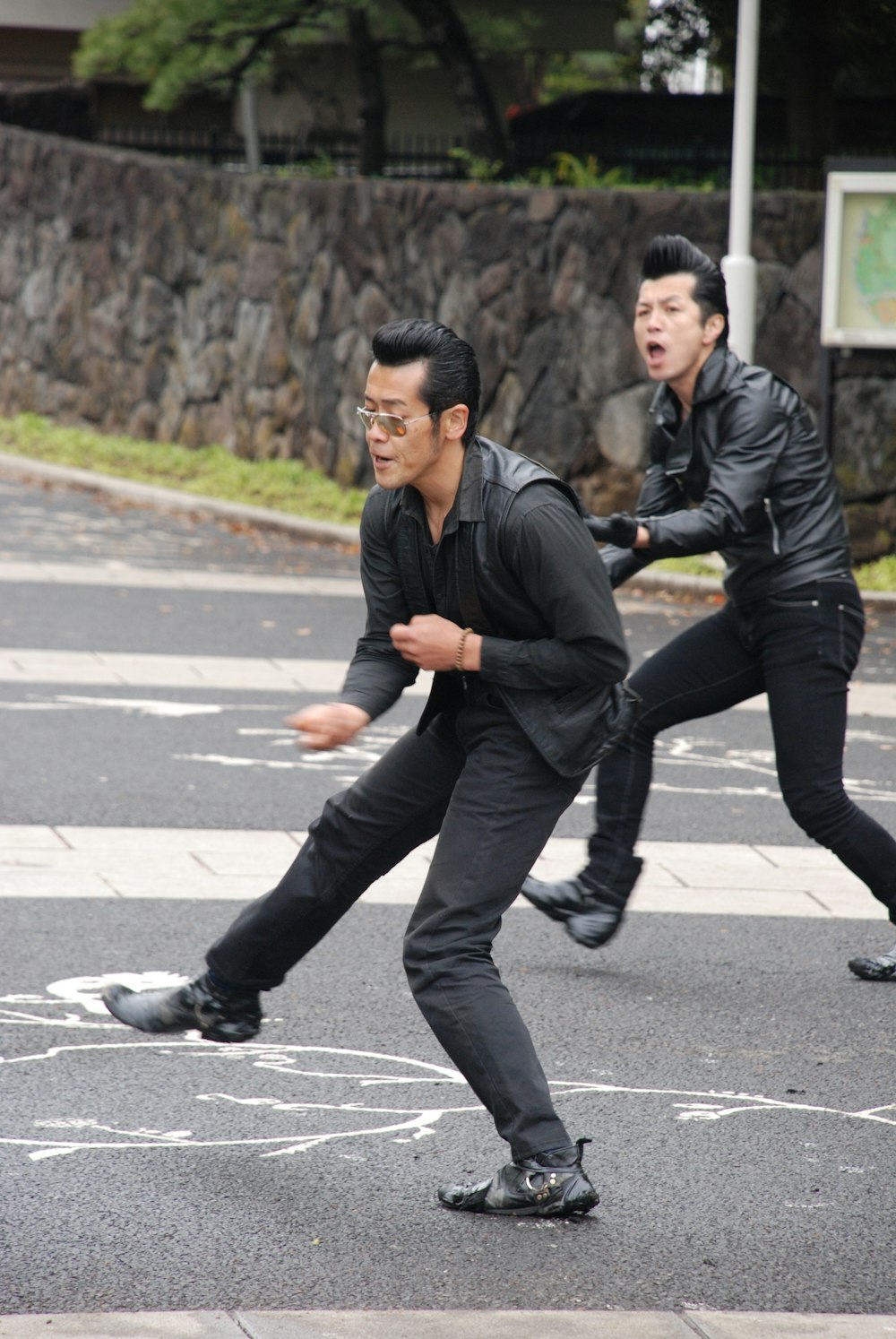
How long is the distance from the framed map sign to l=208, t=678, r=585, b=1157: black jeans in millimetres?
9610

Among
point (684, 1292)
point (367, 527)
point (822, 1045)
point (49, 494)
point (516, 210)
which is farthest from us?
point (49, 494)

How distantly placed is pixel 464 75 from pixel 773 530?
556 inches

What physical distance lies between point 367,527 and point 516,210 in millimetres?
11494

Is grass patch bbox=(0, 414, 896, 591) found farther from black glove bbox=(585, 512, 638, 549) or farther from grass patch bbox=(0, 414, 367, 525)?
black glove bbox=(585, 512, 638, 549)

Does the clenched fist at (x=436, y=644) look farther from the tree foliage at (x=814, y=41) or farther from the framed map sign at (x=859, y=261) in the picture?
the tree foliage at (x=814, y=41)

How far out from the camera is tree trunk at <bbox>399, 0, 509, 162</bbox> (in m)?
17.7

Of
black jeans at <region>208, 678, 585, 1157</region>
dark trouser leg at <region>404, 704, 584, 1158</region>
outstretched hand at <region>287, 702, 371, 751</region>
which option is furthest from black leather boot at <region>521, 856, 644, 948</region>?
outstretched hand at <region>287, 702, 371, 751</region>

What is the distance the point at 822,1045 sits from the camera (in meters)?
4.53

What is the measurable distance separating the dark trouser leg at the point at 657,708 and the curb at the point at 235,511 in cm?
746

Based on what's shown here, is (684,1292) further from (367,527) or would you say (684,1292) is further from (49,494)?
(49,494)

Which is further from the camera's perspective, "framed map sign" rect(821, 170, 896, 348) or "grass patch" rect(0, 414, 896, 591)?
"grass patch" rect(0, 414, 896, 591)

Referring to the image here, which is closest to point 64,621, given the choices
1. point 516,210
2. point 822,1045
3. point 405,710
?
point 405,710

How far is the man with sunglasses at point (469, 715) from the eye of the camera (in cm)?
337

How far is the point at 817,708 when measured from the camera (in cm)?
474
